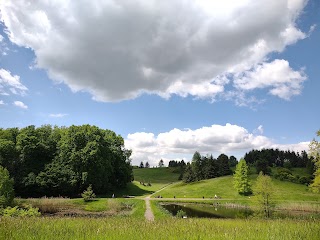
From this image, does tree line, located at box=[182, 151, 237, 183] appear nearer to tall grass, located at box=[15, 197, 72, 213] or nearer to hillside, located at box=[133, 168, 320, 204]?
hillside, located at box=[133, 168, 320, 204]

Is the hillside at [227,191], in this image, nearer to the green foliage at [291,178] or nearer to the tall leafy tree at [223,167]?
the green foliage at [291,178]

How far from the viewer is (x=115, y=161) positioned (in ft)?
303

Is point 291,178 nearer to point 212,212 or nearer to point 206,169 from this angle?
point 206,169

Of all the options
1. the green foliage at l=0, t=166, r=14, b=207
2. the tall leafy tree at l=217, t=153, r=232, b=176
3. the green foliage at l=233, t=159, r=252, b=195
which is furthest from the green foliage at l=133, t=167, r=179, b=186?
the green foliage at l=0, t=166, r=14, b=207

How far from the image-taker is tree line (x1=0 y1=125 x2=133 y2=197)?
68.6m

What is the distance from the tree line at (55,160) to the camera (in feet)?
225

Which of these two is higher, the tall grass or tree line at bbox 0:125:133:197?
tree line at bbox 0:125:133:197

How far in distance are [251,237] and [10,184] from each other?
115ft

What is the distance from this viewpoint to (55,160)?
241ft

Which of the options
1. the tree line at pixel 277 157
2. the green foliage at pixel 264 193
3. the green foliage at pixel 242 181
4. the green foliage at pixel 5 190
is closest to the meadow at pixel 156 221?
the green foliage at pixel 242 181

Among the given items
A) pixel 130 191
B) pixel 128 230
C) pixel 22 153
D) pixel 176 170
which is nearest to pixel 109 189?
pixel 130 191

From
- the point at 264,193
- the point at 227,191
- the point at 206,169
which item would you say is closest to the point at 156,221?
the point at 264,193

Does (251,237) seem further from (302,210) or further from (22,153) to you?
(22,153)

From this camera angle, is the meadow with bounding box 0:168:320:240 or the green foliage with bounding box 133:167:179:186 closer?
the meadow with bounding box 0:168:320:240
